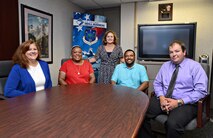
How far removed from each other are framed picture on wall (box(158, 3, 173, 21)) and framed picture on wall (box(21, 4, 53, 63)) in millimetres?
2456

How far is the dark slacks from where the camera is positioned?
1829 mm

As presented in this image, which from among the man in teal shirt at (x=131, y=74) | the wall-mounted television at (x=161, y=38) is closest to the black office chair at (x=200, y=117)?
the man in teal shirt at (x=131, y=74)

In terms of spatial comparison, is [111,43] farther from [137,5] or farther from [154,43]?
[137,5]

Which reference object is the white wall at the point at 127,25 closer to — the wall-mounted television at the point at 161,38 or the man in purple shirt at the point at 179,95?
the wall-mounted television at the point at 161,38

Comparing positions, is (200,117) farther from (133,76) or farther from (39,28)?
(39,28)

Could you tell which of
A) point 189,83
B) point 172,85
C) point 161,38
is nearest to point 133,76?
point 172,85

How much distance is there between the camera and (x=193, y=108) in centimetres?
200

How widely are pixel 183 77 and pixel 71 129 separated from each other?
1620mm

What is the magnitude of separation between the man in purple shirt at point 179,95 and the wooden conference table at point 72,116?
0.54 metres

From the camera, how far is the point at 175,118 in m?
1.86

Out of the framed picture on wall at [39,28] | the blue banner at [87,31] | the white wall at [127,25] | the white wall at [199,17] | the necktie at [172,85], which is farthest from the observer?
the white wall at [127,25]

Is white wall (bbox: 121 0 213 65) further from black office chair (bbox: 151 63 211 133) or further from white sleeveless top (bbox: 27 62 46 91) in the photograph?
white sleeveless top (bbox: 27 62 46 91)

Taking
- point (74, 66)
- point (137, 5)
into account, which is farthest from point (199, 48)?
point (74, 66)

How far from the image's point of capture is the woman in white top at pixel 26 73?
1.89 meters
